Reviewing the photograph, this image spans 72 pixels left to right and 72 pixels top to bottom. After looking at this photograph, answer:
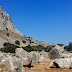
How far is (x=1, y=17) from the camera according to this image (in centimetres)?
11294

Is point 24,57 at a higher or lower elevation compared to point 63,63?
higher

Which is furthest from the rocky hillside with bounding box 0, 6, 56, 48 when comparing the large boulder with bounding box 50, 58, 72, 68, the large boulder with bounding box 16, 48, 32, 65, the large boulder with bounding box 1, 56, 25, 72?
the large boulder with bounding box 1, 56, 25, 72

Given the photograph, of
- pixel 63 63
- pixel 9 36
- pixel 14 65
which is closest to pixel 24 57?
pixel 63 63

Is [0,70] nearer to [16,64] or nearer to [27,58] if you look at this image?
[16,64]

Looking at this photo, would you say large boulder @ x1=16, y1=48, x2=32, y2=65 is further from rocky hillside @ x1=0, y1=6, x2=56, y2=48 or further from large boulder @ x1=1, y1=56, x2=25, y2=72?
rocky hillside @ x1=0, y1=6, x2=56, y2=48

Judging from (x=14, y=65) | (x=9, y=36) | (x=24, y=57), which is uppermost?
(x=9, y=36)

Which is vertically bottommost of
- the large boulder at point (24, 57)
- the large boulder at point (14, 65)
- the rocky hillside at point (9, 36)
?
the large boulder at point (14, 65)

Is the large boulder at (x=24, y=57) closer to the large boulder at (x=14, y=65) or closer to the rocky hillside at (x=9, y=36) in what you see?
the large boulder at (x=14, y=65)

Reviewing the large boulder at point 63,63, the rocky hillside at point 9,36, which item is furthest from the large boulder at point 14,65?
the rocky hillside at point 9,36

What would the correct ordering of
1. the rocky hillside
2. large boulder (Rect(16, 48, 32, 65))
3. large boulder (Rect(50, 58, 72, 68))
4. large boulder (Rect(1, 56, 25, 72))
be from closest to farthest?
1. large boulder (Rect(1, 56, 25, 72))
2. large boulder (Rect(50, 58, 72, 68))
3. large boulder (Rect(16, 48, 32, 65))
4. the rocky hillside

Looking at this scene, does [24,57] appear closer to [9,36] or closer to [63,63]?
[63,63]

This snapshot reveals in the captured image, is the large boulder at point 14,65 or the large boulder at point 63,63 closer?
the large boulder at point 14,65

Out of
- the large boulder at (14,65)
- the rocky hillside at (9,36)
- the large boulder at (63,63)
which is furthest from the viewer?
the rocky hillside at (9,36)

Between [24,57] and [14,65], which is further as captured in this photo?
[24,57]
